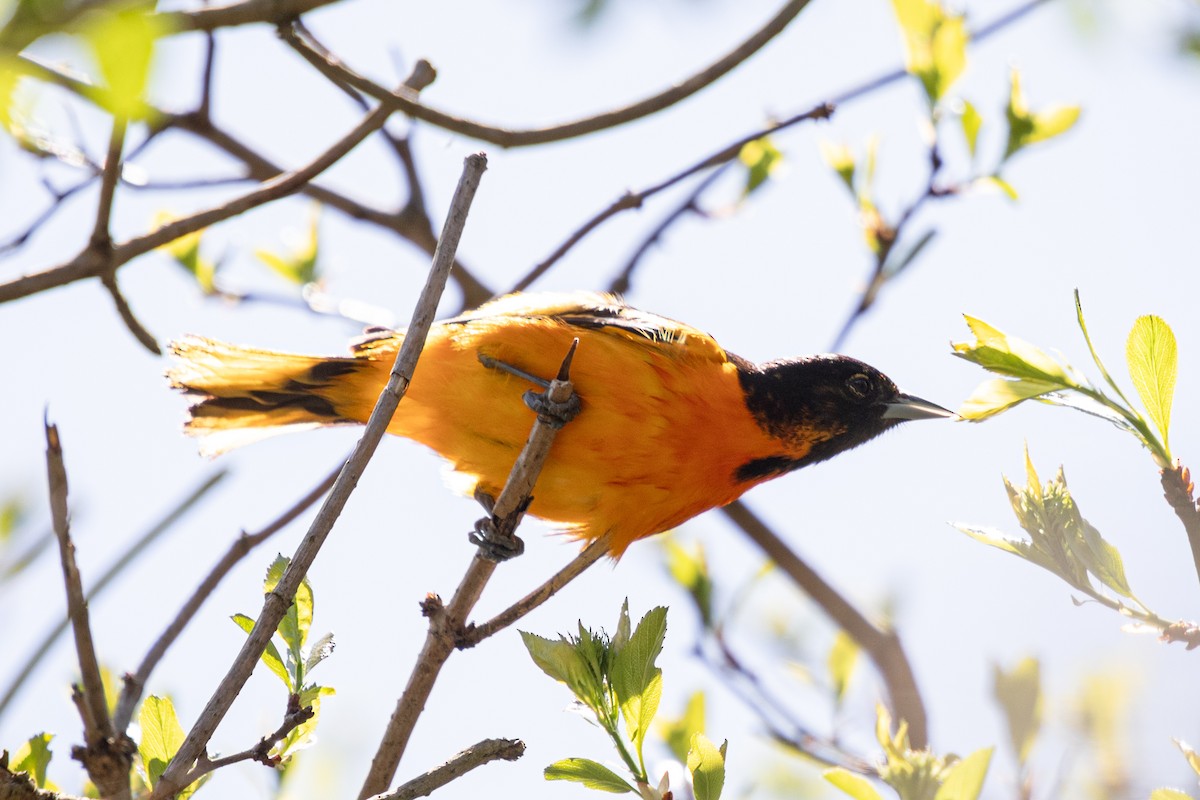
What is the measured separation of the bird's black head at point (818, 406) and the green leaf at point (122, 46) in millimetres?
3333

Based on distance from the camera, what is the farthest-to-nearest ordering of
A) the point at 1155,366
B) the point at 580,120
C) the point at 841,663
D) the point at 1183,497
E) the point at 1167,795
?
1. the point at 841,663
2. the point at 580,120
3. the point at 1155,366
4. the point at 1183,497
5. the point at 1167,795

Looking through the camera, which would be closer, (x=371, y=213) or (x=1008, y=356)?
(x=1008, y=356)

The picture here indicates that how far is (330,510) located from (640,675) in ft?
2.12

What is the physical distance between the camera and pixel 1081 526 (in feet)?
5.56

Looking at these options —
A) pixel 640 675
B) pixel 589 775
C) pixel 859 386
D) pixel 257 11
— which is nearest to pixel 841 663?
pixel 859 386

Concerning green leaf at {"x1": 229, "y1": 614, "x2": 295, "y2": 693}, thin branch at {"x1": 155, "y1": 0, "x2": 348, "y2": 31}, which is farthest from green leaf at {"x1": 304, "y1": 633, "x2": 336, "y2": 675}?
thin branch at {"x1": 155, "y1": 0, "x2": 348, "y2": 31}

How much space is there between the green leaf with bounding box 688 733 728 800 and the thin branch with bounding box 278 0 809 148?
2.02 m

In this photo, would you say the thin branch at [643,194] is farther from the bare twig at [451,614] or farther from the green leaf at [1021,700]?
the green leaf at [1021,700]

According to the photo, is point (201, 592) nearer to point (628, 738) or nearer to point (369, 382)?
point (628, 738)

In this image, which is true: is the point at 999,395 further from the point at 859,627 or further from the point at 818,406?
the point at 818,406

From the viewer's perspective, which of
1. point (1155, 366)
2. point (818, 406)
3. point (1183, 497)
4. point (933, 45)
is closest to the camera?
point (1183, 497)

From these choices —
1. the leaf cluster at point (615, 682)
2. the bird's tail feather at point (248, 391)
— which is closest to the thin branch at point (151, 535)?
the leaf cluster at point (615, 682)

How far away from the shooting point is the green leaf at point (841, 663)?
11.8 ft

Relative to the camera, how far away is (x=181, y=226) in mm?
3010
